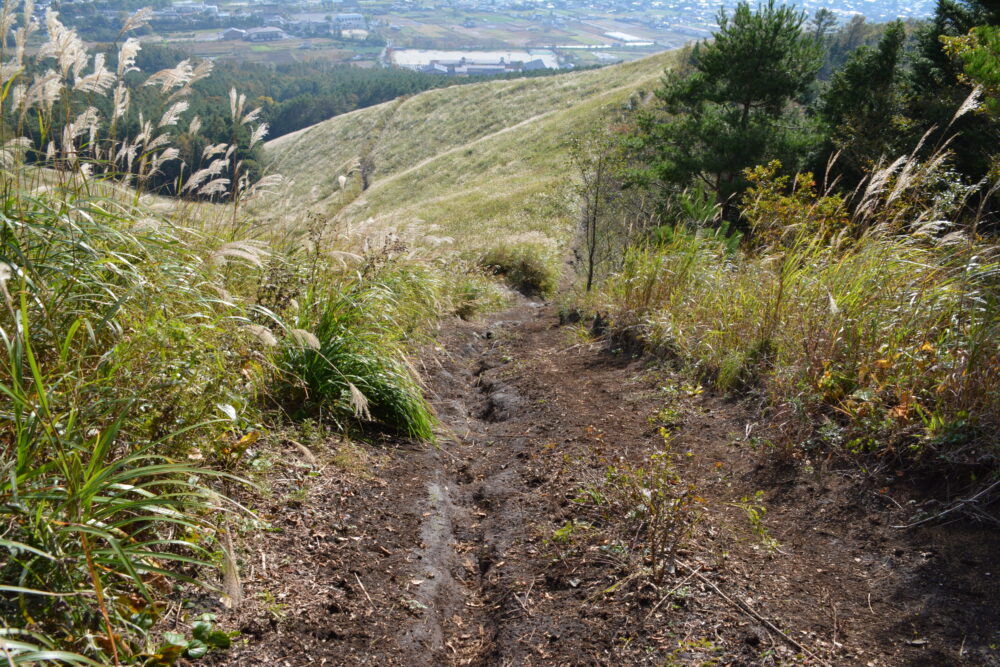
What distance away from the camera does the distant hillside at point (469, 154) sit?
22609 mm

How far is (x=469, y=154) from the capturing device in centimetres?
4241

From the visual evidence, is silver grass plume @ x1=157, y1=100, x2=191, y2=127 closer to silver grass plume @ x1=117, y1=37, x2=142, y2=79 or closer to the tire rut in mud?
silver grass plume @ x1=117, y1=37, x2=142, y2=79

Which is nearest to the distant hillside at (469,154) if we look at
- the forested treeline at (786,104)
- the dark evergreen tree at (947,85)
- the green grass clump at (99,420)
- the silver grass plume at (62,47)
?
the silver grass plume at (62,47)

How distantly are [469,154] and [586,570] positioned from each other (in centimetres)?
4134

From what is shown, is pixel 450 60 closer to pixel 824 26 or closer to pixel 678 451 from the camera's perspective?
pixel 824 26

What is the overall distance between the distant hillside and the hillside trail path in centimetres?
237

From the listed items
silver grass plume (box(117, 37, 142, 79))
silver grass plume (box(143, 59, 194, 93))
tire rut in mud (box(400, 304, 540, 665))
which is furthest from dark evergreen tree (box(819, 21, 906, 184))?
silver grass plume (box(117, 37, 142, 79))

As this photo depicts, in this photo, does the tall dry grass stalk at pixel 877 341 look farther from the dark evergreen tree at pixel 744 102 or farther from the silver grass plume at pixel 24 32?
the dark evergreen tree at pixel 744 102

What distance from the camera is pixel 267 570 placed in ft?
8.79

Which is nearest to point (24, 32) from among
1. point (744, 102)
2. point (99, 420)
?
point (99, 420)

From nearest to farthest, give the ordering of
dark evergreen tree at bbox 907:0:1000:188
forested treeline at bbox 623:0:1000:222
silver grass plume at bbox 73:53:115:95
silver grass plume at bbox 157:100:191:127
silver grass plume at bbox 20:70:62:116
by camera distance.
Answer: silver grass plume at bbox 20:70:62:116 → silver grass plume at bbox 73:53:115:95 → silver grass plume at bbox 157:100:191:127 → dark evergreen tree at bbox 907:0:1000:188 → forested treeline at bbox 623:0:1000:222

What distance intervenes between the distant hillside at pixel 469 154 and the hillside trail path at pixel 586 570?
2.37 metres

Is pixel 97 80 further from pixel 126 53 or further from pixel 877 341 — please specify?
pixel 877 341

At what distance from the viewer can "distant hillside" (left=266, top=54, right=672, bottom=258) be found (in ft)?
74.2
